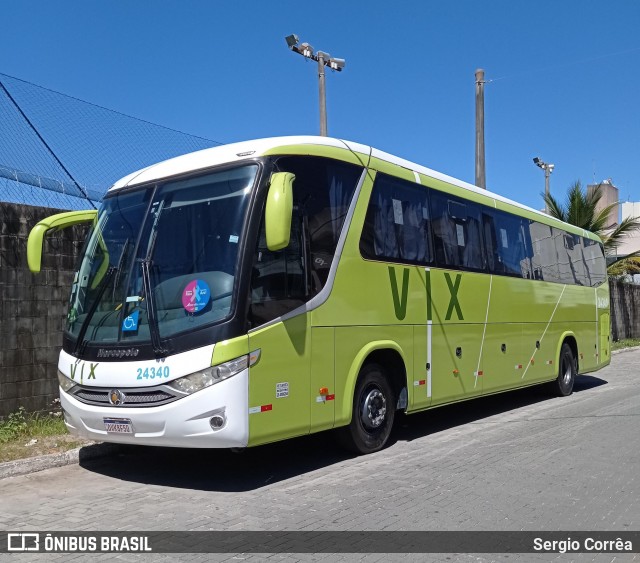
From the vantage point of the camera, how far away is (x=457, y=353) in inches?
375

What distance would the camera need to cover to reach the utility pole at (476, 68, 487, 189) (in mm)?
18781

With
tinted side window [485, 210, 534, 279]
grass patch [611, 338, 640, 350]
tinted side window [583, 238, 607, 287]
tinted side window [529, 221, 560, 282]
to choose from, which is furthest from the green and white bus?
grass patch [611, 338, 640, 350]

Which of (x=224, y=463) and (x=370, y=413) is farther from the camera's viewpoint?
(x=370, y=413)

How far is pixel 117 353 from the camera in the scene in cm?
637

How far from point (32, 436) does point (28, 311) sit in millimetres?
1593

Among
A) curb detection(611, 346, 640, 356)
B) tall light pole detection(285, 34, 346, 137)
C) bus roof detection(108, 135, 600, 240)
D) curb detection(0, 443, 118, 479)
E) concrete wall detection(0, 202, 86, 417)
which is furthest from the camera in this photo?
curb detection(611, 346, 640, 356)

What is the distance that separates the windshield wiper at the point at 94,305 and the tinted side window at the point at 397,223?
2.72 meters

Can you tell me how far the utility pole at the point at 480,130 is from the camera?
18.8 m

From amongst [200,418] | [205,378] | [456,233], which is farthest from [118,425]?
[456,233]

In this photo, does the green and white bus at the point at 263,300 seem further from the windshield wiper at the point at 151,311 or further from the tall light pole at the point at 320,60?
the tall light pole at the point at 320,60

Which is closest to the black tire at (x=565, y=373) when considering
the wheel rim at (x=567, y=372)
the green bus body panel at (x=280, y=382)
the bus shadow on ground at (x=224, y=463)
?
the wheel rim at (x=567, y=372)

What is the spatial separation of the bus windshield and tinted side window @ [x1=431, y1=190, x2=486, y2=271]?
3.60 meters

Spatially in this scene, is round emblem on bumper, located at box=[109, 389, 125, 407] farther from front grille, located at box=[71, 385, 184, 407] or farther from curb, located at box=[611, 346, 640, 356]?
curb, located at box=[611, 346, 640, 356]

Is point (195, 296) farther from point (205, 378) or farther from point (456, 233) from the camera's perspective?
point (456, 233)
